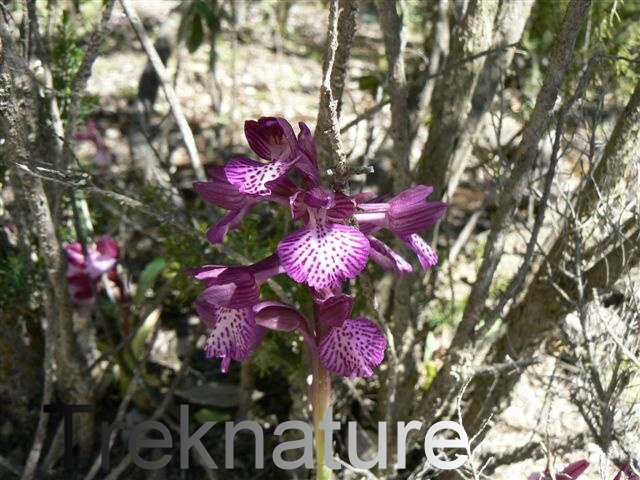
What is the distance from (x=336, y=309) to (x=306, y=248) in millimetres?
138

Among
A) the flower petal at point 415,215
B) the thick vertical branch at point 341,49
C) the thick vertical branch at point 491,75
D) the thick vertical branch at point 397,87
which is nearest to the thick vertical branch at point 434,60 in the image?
the thick vertical branch at point 491,75

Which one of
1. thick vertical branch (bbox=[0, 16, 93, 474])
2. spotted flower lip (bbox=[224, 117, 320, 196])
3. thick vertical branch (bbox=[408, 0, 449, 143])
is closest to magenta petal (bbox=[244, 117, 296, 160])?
spotted flower lip (bbox=[224, 117, 320, 196])

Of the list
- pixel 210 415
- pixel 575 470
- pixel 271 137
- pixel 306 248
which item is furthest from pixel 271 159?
pixel 210 415

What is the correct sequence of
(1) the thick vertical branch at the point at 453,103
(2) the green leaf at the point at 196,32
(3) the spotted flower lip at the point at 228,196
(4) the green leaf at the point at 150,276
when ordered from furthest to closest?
1. (2) the green leaf at the point at 196,32
2. (4) the green leaf at the point at 150,276
3. (1) the thick vertical branch at the point at 453,103
4. (3) the spotted flower lip at the point at 228,196

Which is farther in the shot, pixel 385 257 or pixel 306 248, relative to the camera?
pixel 385 257

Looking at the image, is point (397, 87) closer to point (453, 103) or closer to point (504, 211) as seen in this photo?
point (453, 103)

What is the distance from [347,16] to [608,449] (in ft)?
3.22

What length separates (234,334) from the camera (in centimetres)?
136

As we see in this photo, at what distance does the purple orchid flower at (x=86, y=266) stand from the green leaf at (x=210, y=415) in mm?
419

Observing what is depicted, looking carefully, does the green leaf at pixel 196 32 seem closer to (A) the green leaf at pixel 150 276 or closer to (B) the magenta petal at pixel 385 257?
(A) the green leaf at pixel 150 276

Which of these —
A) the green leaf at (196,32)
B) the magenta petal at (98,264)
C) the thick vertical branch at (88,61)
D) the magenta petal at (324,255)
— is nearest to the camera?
the magenta petal at (324,255)

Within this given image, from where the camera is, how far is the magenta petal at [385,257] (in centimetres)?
133

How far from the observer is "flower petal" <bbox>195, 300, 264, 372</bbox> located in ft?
4.44

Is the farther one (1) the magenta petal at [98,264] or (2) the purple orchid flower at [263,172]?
(1) the magenta petal at [98,264]
